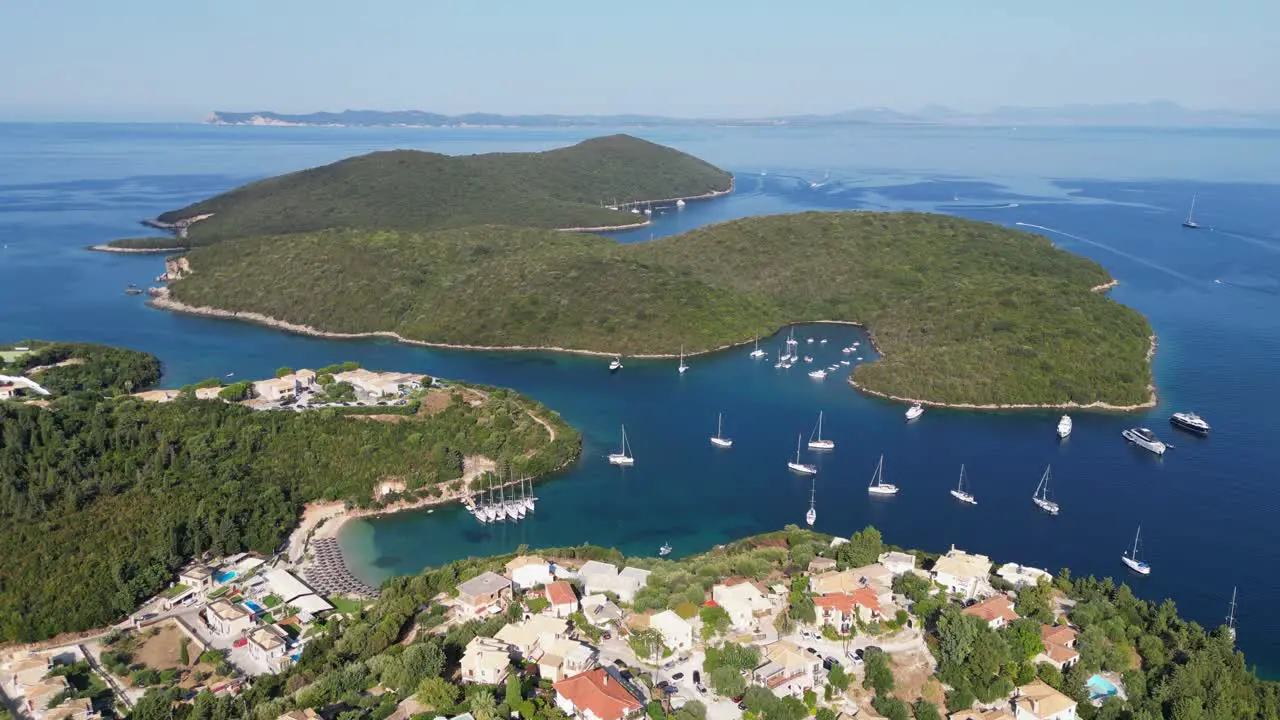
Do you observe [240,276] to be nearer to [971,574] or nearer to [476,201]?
[476,201]

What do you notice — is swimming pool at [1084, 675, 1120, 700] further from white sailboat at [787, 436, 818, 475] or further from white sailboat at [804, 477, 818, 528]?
white sailboat at [787, 436, 818, 475]

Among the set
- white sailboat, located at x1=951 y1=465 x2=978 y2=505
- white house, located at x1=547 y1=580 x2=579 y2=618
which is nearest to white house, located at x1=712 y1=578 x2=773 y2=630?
white house, located at x1=547 y1=580 x2=579 y2=618

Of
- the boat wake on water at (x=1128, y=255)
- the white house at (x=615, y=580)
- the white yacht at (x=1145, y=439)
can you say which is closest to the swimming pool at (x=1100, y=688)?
the white house at (x=615, y=580)

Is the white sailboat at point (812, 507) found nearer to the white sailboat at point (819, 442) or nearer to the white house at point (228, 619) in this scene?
the white sailboat at point (819, 442)

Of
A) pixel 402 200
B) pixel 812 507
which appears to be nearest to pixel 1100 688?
pixel 812 507

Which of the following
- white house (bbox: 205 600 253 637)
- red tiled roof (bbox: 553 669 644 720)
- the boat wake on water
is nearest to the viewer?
red tiled roof (bbox: 553 669 644 720)

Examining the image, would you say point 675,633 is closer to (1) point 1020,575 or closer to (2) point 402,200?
(1) point 1020,575
